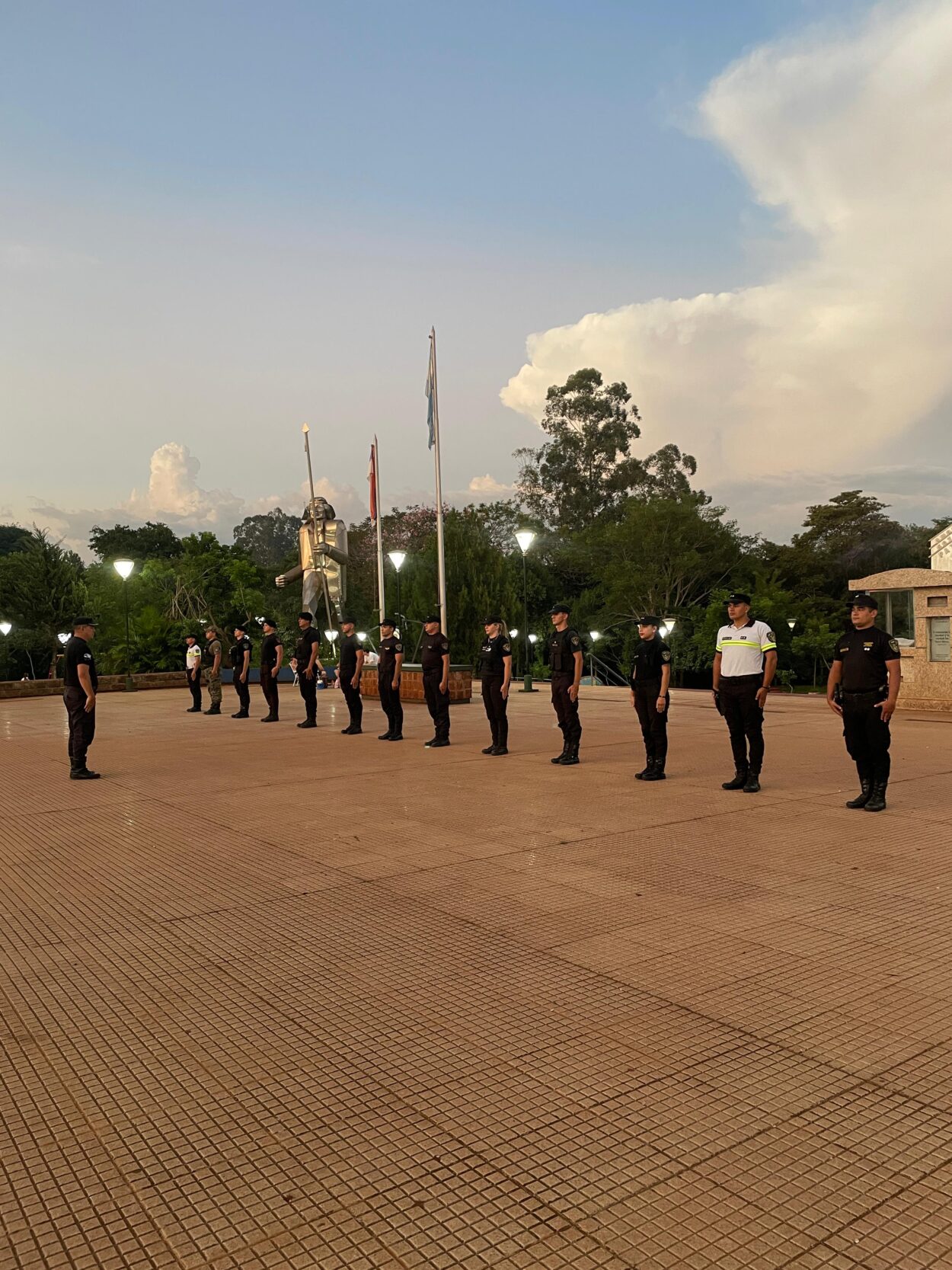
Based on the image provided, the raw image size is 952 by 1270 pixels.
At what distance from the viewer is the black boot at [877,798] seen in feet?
25.4

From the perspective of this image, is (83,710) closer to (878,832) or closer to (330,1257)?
(878,832)

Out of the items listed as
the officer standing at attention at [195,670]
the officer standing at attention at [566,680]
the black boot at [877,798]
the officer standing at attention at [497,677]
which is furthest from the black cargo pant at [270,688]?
the black boot at [877,798]

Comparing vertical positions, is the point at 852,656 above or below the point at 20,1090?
above

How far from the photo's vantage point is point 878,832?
22.9 ft

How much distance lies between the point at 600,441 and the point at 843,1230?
61.9 metres

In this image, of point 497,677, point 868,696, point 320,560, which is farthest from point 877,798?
point 320,560

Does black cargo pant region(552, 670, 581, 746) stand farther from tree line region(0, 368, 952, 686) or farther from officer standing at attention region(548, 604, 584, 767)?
tree line region(0, 368, 952, 686)

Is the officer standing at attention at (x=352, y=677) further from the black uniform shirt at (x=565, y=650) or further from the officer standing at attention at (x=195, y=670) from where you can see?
the officer standing at attention at (x=195, y=670)

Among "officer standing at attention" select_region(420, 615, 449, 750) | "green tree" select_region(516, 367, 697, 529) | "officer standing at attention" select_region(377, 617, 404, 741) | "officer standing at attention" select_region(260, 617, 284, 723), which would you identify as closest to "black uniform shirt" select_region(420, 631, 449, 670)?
"officer standing at attention" select_region(420, 615, 449, 750)

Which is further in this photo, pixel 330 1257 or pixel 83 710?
pixel 83 710

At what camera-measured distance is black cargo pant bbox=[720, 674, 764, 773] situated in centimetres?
855

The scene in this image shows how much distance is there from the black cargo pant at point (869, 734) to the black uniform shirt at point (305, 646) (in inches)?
363

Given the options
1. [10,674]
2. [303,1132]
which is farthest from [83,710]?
[10,674]

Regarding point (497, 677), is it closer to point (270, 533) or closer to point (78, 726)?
point (78, 726)
